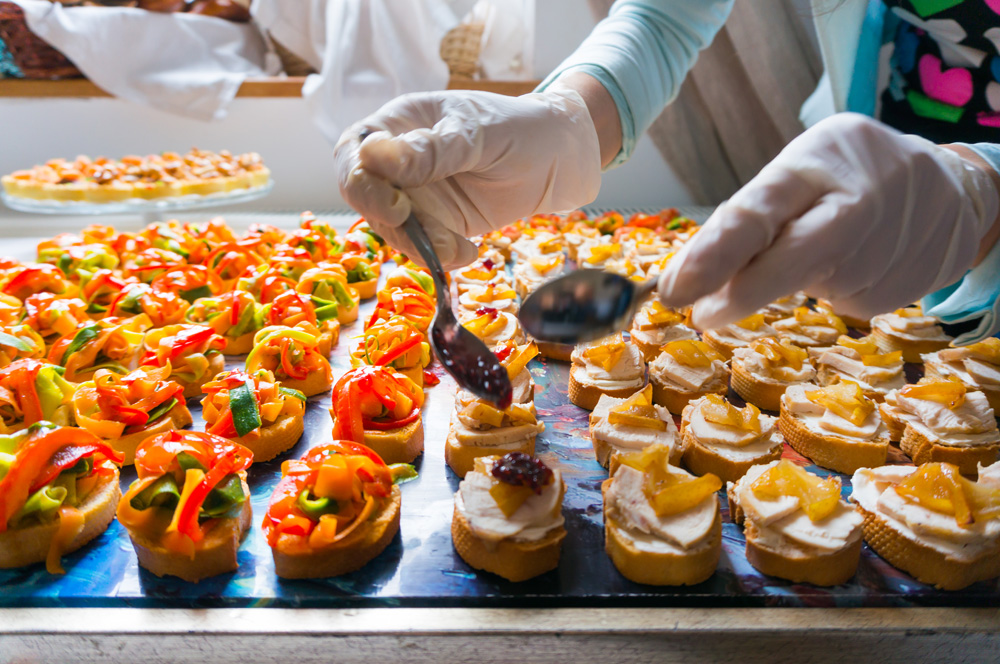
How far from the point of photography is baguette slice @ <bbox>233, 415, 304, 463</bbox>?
1.77 metres

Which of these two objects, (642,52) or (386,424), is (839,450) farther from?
(642,52)

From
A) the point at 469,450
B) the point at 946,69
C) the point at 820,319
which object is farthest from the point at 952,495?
the point at 946,69

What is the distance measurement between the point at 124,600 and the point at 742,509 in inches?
54.1

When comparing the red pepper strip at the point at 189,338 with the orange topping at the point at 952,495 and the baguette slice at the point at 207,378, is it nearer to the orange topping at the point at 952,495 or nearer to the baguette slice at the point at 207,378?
the baguette slice at the point at 207,378

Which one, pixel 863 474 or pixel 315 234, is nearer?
pixel 863 474

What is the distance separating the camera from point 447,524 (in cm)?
159

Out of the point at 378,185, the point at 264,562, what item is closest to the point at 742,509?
the point at 264,562

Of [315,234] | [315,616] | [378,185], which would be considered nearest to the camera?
[315,616]

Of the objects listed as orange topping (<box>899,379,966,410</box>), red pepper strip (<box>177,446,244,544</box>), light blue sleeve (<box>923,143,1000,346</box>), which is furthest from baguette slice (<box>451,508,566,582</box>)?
light blue sleeve (<box>923,143,1000,346</box>)

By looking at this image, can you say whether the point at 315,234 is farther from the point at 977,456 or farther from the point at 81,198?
the point at 977,456

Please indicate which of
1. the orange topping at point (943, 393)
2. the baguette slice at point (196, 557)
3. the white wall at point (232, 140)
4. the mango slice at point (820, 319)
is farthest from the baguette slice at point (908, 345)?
the white wall at point (232, 140)

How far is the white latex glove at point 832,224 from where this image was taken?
1269 mm

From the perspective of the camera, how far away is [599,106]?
2.34 metres

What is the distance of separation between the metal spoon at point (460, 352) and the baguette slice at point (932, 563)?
913mm
